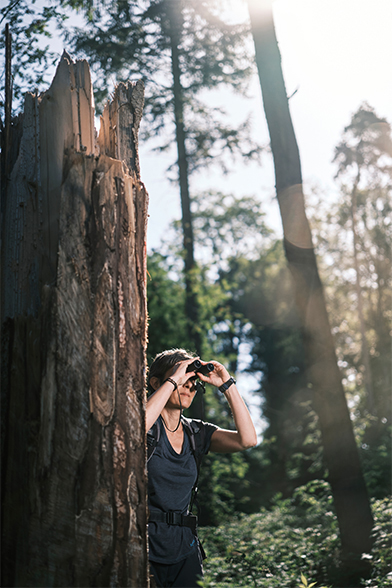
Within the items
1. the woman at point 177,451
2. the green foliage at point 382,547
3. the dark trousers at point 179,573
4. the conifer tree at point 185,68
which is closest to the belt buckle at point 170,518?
the woman at point 177,451

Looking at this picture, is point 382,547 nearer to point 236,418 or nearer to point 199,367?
point 236,418

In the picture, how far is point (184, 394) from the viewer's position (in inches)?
127

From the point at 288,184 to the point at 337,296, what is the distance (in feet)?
83.4

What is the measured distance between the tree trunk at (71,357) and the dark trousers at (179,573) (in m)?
0.73

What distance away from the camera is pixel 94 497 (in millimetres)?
2035

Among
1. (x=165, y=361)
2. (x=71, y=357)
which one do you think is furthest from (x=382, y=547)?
(x=71, y=357)

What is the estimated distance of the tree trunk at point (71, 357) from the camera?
6.57ft

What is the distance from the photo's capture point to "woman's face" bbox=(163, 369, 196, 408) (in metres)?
3.18

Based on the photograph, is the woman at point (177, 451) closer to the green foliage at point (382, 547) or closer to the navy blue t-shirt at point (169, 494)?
the navy blue t-shirt at point (169, 494)

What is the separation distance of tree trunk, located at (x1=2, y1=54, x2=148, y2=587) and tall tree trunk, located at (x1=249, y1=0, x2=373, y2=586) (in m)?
5.21

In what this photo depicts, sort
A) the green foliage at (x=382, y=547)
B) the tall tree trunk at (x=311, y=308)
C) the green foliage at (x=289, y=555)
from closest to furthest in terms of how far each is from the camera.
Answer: the green foliage at (x=382, y=547), the green foliage at (x=289, y=555), the tall tree trunk at (x=311, y=308)

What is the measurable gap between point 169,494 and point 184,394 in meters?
0.61

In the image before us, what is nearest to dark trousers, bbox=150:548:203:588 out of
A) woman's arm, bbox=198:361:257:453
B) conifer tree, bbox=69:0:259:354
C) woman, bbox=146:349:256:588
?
woman, bbox=146:349:256:588

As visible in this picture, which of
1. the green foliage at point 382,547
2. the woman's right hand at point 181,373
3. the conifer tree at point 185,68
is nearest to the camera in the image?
the woman's right hand at point 181,373
